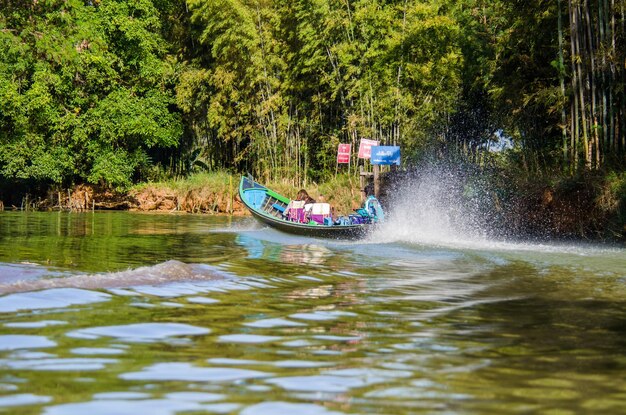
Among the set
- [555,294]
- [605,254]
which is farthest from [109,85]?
[555,294]

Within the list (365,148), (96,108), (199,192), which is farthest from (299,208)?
(96,108)

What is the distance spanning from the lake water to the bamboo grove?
20.6 ft

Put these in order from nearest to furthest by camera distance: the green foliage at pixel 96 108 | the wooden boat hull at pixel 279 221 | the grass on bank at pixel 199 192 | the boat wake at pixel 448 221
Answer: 1. the boat wake at pixel 448 221
2. the wooden boat hull at pixel 279 221
3. the grass on bank at pixel 199 192
4. the green foliage at pixel 96 108

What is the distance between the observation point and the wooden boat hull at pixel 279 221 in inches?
759

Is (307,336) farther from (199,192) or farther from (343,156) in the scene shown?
(199,192)

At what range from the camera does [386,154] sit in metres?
23.6

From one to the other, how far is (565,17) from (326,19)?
10.9 metres

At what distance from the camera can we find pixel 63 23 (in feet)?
52.0

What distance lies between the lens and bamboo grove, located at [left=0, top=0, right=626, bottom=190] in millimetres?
18484

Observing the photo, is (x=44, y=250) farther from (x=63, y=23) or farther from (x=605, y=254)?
(x=605, y=254)

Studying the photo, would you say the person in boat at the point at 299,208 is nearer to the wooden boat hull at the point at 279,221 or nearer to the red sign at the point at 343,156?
the wooden boat hull at the point at 279,221

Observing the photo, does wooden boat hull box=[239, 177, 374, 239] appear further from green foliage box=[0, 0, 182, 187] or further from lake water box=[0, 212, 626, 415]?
green foliage box=[0, 0, 182, 187]

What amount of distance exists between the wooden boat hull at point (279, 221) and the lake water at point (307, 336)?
5.65 m

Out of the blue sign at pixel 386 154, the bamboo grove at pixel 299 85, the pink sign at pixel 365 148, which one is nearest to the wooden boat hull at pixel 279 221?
the pink sign at pixel 365 148
